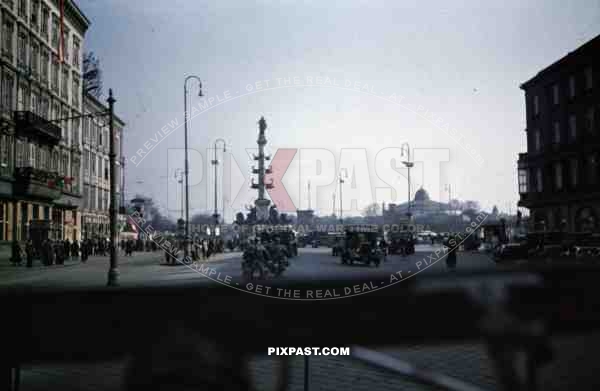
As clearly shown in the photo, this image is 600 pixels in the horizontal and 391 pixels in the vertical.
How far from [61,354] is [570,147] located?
39888mm

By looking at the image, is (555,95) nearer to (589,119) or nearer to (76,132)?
(589,119)

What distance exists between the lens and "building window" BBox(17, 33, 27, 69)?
89.2 ft

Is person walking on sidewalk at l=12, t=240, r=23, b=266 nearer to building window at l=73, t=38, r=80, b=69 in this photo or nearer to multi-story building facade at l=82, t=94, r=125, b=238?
multi-story building facade at l=82, t=94, r=125, b=238

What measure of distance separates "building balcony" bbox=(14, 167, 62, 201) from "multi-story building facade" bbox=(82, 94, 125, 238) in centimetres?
674

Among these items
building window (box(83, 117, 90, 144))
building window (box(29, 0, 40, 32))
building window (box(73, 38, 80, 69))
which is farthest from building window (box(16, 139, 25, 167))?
building window (box(83, 117, 90, 144))

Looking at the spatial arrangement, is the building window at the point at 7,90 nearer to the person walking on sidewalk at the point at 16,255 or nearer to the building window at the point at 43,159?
the building window at the point at 43,159

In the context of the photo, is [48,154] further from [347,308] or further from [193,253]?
[347,308]

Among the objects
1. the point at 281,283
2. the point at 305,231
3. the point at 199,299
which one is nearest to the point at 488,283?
the point at 281,283

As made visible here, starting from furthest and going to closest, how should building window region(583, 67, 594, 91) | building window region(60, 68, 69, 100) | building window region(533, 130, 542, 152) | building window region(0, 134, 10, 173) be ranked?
building window region(533, 130, 542, 152)
building window region(583, 67, 594, 91)
building window region(60, 68, 69, 100)
building window region(0, 134, 10, 173)

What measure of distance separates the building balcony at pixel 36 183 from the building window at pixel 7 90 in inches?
133

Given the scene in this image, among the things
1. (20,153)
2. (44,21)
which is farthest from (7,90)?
(44,21)

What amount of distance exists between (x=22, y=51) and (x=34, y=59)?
1194 mm

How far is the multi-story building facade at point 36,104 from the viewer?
2634cm

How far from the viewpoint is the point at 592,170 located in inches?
1315
